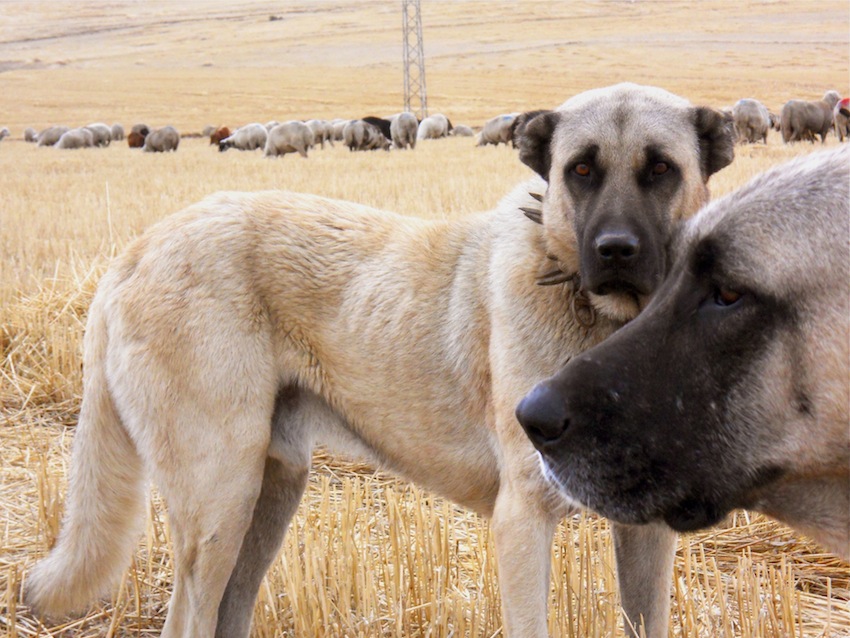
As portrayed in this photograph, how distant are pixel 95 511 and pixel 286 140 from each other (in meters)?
27.1

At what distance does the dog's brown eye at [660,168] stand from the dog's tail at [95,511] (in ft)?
6.78

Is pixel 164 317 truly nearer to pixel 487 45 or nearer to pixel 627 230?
pixel 627 230

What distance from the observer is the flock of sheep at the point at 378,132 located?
2684cm

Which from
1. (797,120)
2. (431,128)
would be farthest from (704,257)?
(431,128)

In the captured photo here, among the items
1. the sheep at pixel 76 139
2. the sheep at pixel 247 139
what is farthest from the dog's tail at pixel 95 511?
the sheep at pixel 76 139

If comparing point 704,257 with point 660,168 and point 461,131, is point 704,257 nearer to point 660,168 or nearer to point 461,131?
point 660,168

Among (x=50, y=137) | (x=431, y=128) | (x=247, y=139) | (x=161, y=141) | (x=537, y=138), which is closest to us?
(x=537, y=138)

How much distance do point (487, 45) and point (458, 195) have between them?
246 feet

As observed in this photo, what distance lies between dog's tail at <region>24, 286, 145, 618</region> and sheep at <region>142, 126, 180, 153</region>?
30.0 m

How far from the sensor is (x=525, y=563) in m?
2.92

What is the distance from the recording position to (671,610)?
3691 mm

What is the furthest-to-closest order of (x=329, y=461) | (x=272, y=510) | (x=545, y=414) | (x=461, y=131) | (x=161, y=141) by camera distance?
1. (x=461, y=131)
2. (x=161, y=141)
3. (x=329, y=461)
4. (x=272, y=510)
5. (x=545, y=414)

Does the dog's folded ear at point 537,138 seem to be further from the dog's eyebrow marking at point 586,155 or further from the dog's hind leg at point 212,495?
the dog's hind leg at point 212,495

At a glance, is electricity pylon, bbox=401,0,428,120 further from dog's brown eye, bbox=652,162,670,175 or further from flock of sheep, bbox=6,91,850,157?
dog's brown eye, bbox=652,162,670,175
